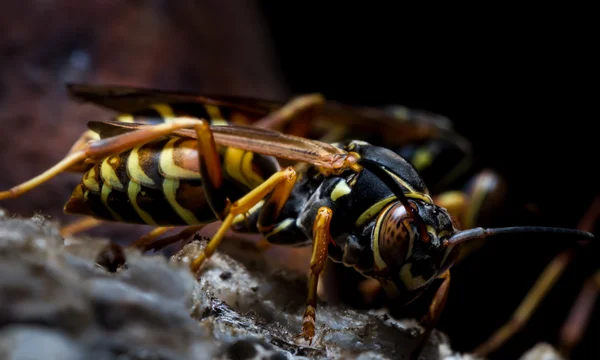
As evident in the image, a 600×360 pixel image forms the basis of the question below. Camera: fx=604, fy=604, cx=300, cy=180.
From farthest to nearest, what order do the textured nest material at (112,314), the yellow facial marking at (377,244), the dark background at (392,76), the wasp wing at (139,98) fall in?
the dark background at (392,76), the wasp wing at (139,98), the yellow facial marking at (377,244), the textured nest material at (112,314)

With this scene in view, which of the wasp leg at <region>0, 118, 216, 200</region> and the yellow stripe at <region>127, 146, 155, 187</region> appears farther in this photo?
the yellow stripe at <region>127, 146, 155, 187</region>

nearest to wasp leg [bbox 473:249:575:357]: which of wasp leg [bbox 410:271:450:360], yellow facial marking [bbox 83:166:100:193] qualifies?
wasp leg [bbox 410:271:450:360]

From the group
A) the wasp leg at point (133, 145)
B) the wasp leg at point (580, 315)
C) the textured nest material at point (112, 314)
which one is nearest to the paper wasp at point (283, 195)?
the wasp leg at point (133, 145)

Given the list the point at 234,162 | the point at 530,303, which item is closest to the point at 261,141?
the point at 234,162

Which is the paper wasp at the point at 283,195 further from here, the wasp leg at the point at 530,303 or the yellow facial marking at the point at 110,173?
the wasp leg at the point at 530,303

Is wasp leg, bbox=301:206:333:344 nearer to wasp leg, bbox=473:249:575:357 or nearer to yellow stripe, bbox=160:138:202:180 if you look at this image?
yellow stripe, bbox=160:138:202:180

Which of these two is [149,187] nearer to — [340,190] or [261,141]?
[261,141]

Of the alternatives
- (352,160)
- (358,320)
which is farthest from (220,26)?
(358,320)

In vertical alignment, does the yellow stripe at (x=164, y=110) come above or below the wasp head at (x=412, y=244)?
above
